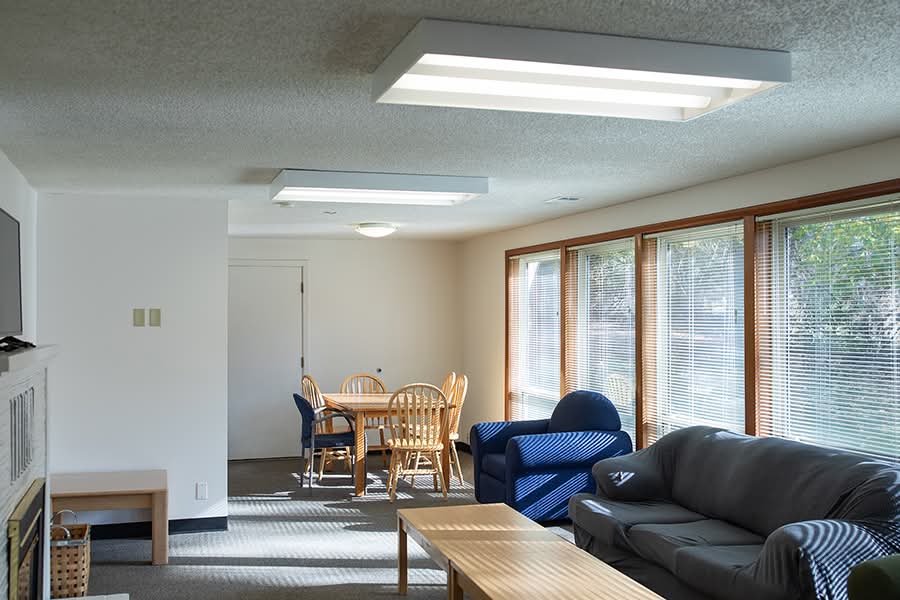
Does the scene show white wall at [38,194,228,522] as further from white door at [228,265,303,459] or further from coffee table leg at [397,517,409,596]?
white door at [228,265,303,459]

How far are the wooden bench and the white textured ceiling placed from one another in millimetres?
1841

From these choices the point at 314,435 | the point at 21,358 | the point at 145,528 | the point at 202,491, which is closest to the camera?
the point at 21,358

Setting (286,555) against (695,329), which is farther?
(695,329)

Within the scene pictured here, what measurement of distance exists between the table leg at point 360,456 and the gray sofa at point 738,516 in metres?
2.47

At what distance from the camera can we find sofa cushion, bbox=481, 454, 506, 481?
604 cm

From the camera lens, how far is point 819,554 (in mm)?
3246

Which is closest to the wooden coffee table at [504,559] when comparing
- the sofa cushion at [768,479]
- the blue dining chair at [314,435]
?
the sofa cushion at [768,479]

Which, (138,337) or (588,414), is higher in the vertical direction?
(138,337)

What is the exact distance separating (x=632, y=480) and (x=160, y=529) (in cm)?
278

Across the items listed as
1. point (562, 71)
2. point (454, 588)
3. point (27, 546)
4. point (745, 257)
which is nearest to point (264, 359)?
point (745, 257)

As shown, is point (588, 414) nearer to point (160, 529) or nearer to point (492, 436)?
point (492, 436)

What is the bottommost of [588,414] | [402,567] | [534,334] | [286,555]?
[286,555]

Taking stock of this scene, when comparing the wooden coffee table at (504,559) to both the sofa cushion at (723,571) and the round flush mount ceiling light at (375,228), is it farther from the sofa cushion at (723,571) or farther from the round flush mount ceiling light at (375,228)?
the round flush mount ceiling light at (375,228)

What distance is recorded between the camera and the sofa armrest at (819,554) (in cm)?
323
